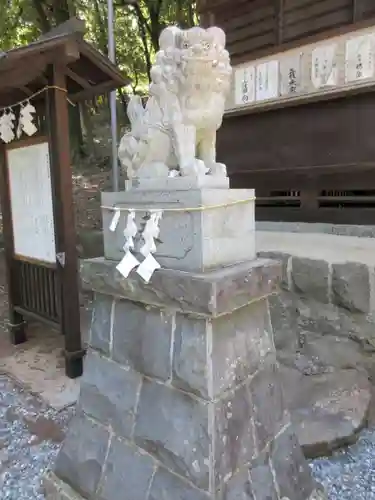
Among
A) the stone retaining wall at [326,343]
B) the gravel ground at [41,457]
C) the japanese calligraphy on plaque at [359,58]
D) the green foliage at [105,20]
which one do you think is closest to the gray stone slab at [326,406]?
the stone retaining wall at [326,343]

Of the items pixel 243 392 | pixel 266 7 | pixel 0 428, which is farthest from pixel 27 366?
pixel 266 7

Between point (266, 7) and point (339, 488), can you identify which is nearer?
point (339, 488)

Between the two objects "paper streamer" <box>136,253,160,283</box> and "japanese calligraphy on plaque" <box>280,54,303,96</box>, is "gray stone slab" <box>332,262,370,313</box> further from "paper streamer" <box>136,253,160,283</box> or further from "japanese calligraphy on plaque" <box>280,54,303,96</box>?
"japanese calligraphy on plaque" <box>280,54,303,96</box>

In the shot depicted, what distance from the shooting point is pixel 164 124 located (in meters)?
1.95

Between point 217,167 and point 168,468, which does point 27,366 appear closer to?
point 168,468

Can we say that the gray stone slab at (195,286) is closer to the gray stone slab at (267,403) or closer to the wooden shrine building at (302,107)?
the gray stone slab at (267,403)

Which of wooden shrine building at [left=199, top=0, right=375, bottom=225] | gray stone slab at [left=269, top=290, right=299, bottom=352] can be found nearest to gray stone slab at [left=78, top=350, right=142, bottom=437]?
gray stone slab at [left=269, top=290, right=299, bottom=352]

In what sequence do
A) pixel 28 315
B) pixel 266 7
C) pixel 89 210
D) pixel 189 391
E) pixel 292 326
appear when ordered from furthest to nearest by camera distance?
pixel 89 210, pixel 266 7, pixel 28 315, pixel 292 326, pixel 189 391

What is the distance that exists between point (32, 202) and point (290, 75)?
354cm

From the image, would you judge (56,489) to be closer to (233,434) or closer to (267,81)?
(233,434)

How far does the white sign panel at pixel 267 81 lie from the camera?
529 centimetres

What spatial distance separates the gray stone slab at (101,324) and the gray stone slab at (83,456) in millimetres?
433

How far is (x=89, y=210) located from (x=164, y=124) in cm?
828

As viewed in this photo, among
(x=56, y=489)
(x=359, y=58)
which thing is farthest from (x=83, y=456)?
(x=359, y=58)
